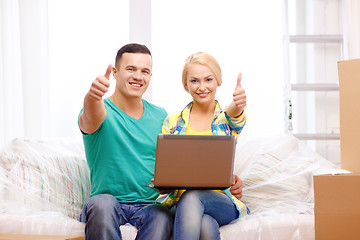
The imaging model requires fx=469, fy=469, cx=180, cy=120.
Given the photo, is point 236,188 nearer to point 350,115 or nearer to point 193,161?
point 193,161

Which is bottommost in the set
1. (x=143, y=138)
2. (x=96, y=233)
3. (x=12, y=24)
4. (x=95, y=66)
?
(x=96, y=233)

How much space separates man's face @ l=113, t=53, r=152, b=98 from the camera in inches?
67.5

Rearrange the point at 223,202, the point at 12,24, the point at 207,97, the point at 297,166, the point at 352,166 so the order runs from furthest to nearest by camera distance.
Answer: the point at 12,24, the point at 297,166, the point at 207,97, the point at 223,202, the point at 352,166

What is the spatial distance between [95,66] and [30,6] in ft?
1.65

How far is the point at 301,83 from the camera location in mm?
2654

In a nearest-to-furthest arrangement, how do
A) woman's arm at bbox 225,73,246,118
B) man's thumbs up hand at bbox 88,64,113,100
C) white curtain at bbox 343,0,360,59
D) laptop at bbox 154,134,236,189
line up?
1. laptop at bbox 154,134,236,189
2. man's thumbs up hand at bbox 88,64,113,100
3. woman's arm at bbox 225,73,246,118
4. white curtain at bbox 343,0,360,59

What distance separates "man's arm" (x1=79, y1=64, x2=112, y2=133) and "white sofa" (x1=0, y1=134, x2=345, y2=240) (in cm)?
33

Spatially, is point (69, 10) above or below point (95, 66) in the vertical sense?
above

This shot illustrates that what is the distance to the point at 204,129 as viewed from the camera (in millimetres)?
1727

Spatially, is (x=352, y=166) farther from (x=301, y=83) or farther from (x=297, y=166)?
(x=301, y=83)

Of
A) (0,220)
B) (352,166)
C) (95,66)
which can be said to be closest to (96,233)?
(0,220)

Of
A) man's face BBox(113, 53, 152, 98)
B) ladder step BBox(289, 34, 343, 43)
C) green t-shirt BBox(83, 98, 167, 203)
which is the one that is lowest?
green t-shirt BBox(83, 98, 167, 203)

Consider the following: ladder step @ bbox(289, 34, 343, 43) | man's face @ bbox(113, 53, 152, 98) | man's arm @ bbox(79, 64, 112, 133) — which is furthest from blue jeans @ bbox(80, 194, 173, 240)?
ladder step @ bbox(289, 34, 343, 43)

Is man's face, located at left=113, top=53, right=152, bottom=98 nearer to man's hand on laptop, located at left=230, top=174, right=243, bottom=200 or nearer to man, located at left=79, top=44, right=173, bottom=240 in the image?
man, located at left=79, top=44, right=173, bottom=240
